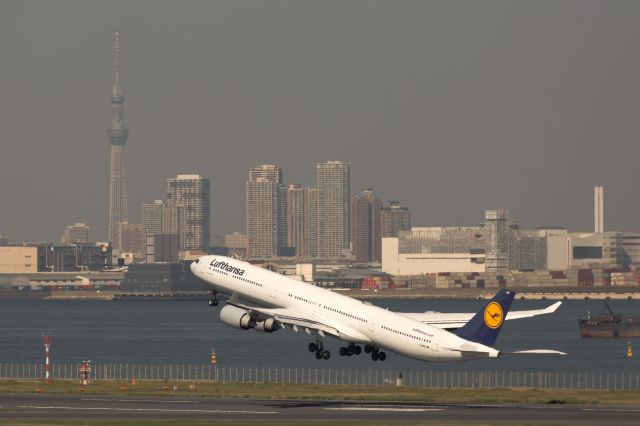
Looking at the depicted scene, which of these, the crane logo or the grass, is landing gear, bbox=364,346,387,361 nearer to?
the grass

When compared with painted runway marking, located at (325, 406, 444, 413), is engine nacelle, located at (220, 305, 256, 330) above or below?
above

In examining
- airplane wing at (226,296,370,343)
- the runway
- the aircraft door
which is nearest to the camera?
the runway

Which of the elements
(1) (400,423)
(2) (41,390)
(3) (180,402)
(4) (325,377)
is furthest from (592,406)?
(4) (325,377)

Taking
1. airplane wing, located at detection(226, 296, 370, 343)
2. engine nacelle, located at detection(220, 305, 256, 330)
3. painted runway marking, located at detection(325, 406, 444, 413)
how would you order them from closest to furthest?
painted runway marking, located at detection(325, 406, 444, 413), airplane wing, located at detection(226, 296, 370, 343), engine nacelle, located at detection(220, 305, 256, 330)

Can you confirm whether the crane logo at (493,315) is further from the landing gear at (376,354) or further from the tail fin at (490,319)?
the landing gear at (376,354)

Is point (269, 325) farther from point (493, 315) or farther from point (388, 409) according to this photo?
point (493, 315)

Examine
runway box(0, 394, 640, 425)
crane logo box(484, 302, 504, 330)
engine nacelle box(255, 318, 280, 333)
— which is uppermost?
crane logo box(484, 302, 504, 330)

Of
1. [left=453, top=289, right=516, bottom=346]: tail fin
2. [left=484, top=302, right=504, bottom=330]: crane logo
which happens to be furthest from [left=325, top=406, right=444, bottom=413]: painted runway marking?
[left=484, top=302, right=504, bottom=330]: crane logo
